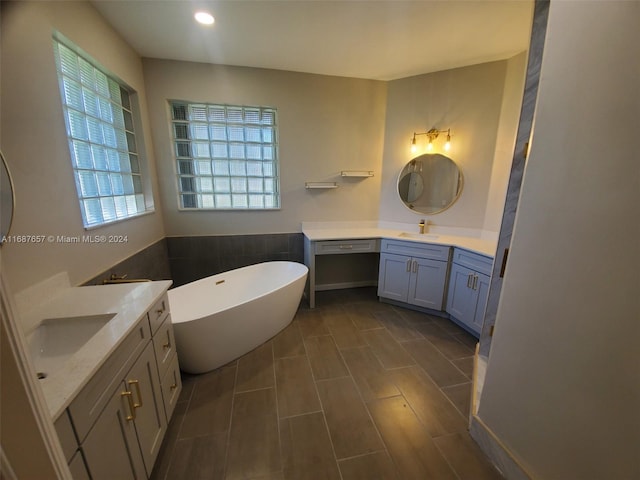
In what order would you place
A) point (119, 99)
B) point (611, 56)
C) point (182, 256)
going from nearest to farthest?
point (611, 56), point (119, 99), point (182, 256)

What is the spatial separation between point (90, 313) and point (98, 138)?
1.44 m

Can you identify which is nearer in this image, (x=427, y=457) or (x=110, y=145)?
(x=427, y=457)

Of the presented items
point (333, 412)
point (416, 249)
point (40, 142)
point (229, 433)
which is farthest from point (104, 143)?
point (416, 249)

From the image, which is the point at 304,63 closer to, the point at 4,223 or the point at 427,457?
the point at 4,223

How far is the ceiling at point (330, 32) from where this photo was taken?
1.71 meters

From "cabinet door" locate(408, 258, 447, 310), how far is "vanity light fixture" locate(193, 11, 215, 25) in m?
2.79

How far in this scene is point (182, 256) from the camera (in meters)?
2.83

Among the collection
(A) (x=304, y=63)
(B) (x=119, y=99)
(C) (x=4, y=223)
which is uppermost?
(A) (x=304, y=63)

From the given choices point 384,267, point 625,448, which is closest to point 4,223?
point 625,448

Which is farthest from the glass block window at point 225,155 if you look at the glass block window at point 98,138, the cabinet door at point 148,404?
the cabinet door at point 148,404

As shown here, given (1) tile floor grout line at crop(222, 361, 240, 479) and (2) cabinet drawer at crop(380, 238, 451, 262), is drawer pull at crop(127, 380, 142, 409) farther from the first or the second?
(2) cabinet drawer at crop(380, 238, 451, 262)

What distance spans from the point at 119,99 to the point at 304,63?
1.77 meters

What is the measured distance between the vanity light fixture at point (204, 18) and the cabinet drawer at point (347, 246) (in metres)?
2.10

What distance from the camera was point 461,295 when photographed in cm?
242
